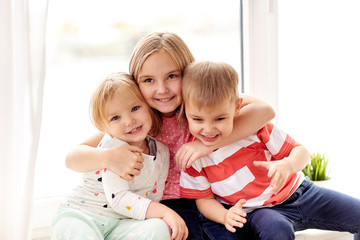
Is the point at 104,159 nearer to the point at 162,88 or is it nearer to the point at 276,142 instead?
the point at 162,88

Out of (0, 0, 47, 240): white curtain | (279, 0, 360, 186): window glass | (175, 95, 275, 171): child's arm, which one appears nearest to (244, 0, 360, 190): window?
(279, 0, 360, 186): window glass

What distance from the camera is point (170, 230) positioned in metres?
1.33

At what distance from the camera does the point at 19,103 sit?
1.33m

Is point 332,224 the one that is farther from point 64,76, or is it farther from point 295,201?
point 64,76

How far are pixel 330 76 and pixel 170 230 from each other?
136 centimetres

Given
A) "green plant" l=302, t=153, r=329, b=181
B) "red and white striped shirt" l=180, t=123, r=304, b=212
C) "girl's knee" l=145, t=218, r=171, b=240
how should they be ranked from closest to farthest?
1. "girl's knee" l=145, t=218, r=171, b=240
2. "red and white striped shirt" l=180, t=123, r=304, b=212
3. "green plant" l=302, t=153, r=329, b=181

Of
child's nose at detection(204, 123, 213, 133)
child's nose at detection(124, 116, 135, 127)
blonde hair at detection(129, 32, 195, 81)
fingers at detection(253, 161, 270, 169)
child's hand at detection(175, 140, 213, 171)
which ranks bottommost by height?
fingers at detection(253, 161, 270, 169)

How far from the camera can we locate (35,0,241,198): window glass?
5.68 ft

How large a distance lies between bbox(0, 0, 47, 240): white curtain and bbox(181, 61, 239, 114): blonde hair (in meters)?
0.45

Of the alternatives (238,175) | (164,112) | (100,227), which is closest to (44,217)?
(100,227)

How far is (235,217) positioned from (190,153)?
25 cm

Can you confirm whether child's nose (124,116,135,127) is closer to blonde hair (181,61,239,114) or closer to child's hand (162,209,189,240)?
blonde hair (181,61,239,114)

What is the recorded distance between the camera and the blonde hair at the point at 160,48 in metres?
1.44

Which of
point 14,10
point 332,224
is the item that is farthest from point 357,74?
point 14,10
